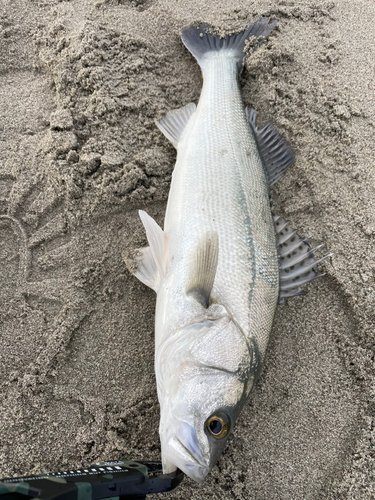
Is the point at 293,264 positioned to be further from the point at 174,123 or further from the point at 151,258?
the point at 174,123

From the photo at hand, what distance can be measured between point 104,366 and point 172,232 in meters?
1.03

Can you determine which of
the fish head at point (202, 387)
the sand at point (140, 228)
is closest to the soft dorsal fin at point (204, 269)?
the fish head at point (202, 387)

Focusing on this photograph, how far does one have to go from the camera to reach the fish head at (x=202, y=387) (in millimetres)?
1668

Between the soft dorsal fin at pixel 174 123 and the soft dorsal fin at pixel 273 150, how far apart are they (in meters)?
0.53

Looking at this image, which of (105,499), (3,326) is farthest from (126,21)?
(105,499)

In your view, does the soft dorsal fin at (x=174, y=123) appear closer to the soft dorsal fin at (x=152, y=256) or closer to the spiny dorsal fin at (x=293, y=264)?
the soft dorsal fin at (x=152, y=256)

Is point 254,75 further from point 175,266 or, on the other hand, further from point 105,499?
point 105,499

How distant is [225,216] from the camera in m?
2.36

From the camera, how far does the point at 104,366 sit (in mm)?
2439

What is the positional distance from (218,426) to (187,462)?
0.71 ft

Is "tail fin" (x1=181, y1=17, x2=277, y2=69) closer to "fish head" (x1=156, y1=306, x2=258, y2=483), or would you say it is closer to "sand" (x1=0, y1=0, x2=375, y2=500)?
"sand" (x1=0, y1=0, x2=375, y2=500)

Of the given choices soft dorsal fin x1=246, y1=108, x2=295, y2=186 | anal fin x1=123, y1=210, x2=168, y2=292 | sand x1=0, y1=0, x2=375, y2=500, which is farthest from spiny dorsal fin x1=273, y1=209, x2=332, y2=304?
anal fin x1=123, y1=210, x2=168, y2=292

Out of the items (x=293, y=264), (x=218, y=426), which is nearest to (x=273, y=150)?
(x=293, y=264)

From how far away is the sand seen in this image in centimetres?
228
